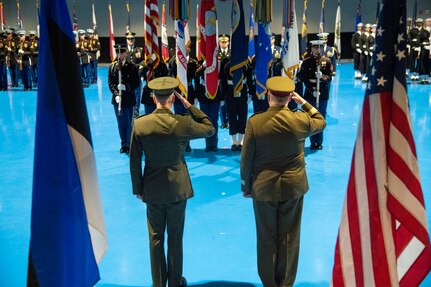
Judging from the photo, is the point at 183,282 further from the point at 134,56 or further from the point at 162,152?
the point at 134,56

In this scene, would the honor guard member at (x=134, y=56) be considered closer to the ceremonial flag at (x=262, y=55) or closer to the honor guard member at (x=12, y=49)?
the ceremonial flag at (x=262, y=55)

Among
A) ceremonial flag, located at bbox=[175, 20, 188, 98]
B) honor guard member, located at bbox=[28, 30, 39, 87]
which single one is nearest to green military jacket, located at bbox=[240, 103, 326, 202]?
ceremonial flag, located at bbox=[175, 20, 188, 98]

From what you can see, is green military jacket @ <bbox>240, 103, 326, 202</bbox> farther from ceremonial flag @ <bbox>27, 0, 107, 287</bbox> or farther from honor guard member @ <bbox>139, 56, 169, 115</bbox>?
honor guard member @ <bbox>139, 56, 169, 115</bbox>

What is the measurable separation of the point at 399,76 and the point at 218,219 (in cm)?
336

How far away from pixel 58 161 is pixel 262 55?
547 centimetres

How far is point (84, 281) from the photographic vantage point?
102 inches

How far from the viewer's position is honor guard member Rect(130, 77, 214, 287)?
3.52 m

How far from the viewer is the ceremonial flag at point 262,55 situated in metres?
7.20

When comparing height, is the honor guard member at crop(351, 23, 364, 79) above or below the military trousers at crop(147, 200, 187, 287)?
above

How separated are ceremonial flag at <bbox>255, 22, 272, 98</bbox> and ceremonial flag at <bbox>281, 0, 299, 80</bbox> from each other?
1.15ft

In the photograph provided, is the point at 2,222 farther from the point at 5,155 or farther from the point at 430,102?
the point at 430,102

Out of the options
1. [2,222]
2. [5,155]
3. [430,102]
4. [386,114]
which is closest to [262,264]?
[386,114]

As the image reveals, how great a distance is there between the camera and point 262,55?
7.49m

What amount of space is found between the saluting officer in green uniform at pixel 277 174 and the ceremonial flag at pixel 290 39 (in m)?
3.37
